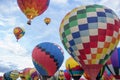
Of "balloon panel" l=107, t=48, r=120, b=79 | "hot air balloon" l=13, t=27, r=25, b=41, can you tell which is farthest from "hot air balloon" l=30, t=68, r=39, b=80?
"balloon panel" l=107, t=48, r=120, b=79

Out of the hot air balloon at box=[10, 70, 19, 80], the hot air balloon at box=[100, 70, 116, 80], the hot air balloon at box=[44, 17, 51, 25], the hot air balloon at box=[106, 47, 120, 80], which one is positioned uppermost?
the hot air balloon at box=[44, 17, 51, 25]

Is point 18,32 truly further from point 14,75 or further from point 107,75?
point 107,75

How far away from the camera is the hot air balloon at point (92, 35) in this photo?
17.8 metres

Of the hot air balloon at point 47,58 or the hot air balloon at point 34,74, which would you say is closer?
the hot air balloon at point 47,58

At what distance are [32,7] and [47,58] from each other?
14.2ft

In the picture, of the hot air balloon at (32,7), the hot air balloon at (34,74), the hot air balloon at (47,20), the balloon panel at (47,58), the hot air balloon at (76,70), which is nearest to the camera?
the hot air balloon at (32,7)

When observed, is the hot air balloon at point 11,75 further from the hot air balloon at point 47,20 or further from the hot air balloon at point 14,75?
the hot air balloon at point 47,20

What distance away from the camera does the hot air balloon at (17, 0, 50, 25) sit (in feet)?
84.3

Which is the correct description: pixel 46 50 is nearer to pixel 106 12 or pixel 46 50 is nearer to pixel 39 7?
pixel 39 7

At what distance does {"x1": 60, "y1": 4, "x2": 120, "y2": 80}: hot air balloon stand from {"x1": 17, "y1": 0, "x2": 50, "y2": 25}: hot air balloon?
7422 millimetres

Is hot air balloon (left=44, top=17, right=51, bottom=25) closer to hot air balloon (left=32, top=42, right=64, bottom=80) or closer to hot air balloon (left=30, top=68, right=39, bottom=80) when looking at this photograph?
hot air balloon (left=30, top=68, right=39, bottom=80)

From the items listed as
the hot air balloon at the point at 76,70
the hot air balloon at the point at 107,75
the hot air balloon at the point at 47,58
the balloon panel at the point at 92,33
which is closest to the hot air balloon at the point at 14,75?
the hot air balloon at the point at 47,58

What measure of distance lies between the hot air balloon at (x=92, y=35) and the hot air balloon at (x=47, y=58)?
712 cm

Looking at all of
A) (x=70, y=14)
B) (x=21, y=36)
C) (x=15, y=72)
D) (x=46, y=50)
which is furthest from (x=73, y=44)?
(x=15, y=72)
